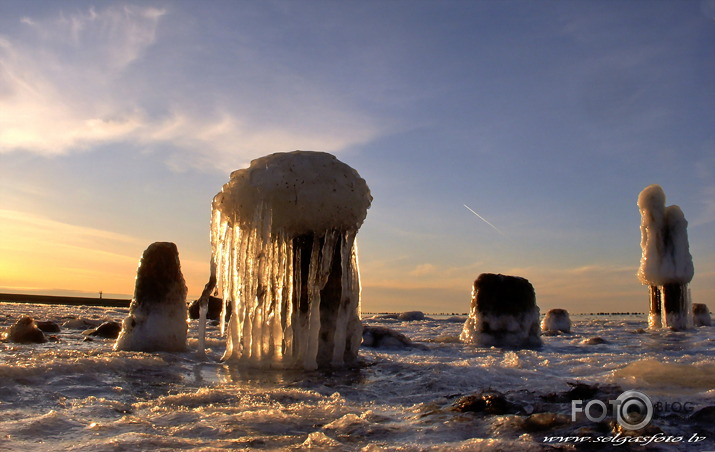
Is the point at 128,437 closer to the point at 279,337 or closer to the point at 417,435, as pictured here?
the point at 417,435

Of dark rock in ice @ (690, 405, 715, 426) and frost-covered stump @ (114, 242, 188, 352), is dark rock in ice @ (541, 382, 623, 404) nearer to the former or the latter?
dark rock in ice @ (690, 405, 715, 426)

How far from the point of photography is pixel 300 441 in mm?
2695

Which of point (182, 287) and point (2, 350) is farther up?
point (182, 287)

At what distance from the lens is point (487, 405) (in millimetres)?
3289

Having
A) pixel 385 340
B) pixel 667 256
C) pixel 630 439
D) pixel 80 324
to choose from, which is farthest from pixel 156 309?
pixel 667 256

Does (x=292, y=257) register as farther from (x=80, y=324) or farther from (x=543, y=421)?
(x=80, y=324)

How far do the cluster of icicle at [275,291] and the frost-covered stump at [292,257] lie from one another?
12mm

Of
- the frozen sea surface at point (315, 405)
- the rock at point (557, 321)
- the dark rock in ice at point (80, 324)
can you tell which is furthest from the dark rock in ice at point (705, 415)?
the rock at point (557, 321)

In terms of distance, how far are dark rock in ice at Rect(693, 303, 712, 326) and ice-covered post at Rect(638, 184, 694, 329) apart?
356 centimetres

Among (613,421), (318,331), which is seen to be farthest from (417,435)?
(318,331)

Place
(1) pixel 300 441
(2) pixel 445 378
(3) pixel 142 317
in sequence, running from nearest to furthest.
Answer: (1) pixel 300 441 → (2) pixel 445 378 → (3) pixel 142 317

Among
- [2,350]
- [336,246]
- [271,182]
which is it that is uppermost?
[271,182]

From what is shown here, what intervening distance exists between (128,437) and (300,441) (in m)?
0.86

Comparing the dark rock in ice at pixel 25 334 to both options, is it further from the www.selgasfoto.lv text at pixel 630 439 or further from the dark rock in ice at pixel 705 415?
the dark rock in ice at pixel 705 415
